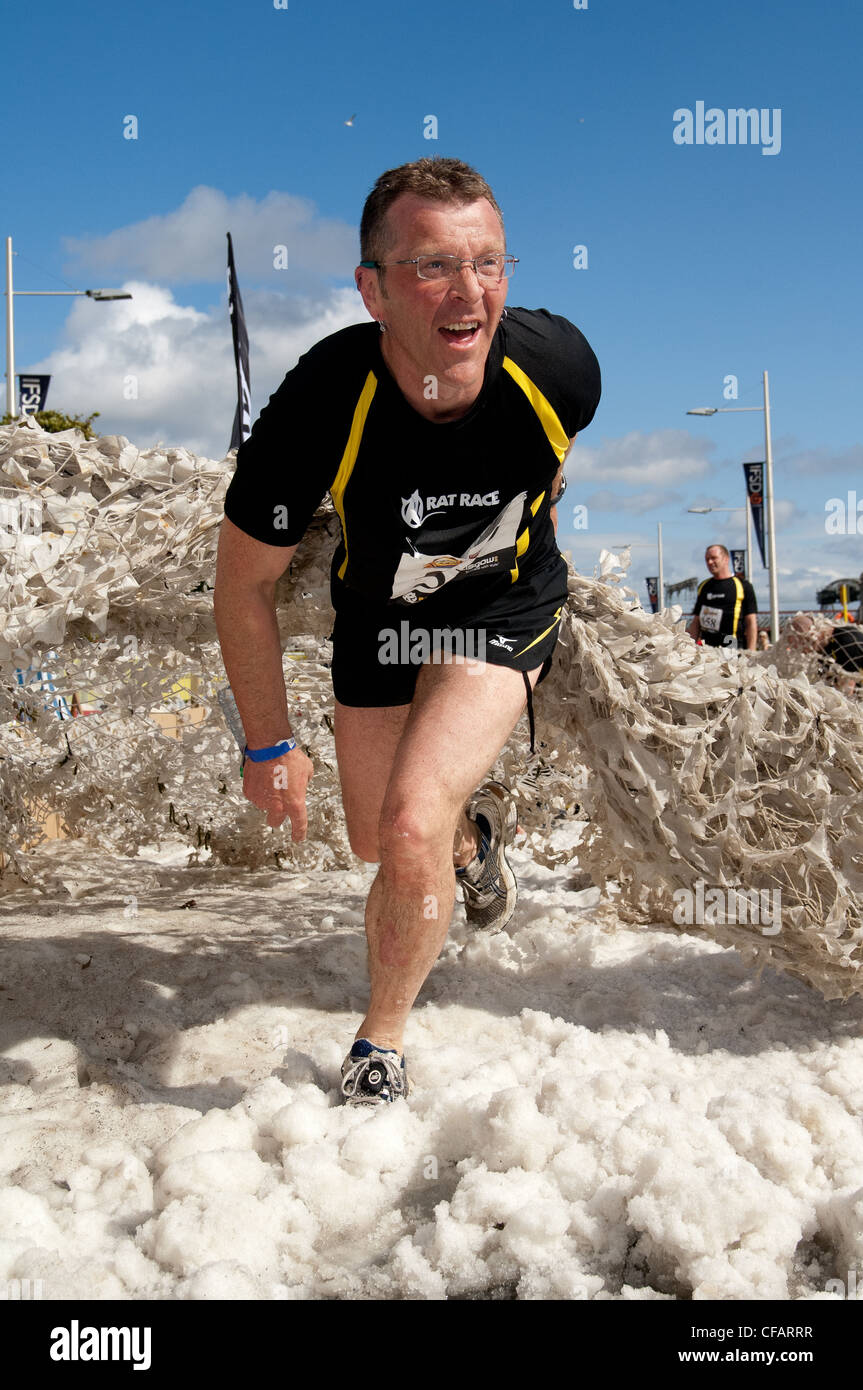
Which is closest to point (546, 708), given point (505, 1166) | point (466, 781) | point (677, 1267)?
point (466, 781)

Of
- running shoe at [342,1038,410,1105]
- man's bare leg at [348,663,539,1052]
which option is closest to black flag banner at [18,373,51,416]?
man's bare leg at [348,663,539,1052]

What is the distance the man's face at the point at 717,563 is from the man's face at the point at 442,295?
7195 mm

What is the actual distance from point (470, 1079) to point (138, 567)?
5.14 feet

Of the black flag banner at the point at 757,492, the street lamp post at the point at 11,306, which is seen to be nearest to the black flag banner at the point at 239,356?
the street lamp post at the point at 11,306

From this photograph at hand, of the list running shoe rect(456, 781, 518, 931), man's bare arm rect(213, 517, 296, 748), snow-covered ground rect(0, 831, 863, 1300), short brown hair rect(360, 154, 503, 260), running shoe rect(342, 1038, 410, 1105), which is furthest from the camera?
running shoe rect(456, 781, 518, 931)

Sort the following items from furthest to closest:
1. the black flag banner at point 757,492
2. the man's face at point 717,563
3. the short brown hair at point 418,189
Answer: the black flag banner at point 757,492
the man's face at point 717,563
the short brown hair at point 418,189

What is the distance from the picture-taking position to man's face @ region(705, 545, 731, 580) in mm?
9242

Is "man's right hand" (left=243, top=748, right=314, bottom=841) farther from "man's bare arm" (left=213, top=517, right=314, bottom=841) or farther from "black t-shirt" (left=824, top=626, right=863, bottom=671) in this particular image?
"black t-shirt" (left=824, top=626, right=863, bottom=671)

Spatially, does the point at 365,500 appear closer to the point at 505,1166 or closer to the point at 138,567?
the point at 138,567

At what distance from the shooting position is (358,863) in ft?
14.8

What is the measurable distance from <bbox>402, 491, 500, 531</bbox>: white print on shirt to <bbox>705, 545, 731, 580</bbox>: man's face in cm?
710

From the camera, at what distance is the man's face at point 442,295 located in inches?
90.7
